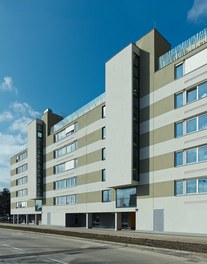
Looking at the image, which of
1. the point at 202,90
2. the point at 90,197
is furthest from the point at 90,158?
the point at 202,90

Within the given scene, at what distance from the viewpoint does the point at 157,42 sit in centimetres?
3469

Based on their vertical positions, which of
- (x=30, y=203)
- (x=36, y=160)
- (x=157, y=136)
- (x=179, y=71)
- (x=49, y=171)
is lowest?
(x=30, y=203)

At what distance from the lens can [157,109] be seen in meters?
→ 32.9

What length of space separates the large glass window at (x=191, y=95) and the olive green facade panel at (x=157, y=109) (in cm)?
169

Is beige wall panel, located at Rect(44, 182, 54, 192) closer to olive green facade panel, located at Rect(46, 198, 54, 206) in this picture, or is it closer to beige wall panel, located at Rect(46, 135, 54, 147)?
olive green facade panel, located at Rect(46, 198, 54, 206)

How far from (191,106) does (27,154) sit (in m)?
47.1

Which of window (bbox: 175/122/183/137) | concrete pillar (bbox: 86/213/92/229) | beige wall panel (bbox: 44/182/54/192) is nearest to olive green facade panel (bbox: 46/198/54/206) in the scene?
beige wall panel (bbox: 44/182/54/192)

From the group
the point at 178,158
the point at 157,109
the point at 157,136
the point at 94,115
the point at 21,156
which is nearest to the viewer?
the point at 178,158

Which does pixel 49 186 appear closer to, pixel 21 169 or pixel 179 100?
pixel 21 169

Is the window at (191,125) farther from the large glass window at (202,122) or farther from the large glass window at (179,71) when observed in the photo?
the large glass window at (179,71)

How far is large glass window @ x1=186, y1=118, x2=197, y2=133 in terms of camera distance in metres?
28.8

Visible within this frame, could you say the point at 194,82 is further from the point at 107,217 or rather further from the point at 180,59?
the point at 107,217

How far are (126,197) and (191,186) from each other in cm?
954

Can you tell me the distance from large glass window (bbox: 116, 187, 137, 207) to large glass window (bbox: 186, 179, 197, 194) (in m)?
7.35
